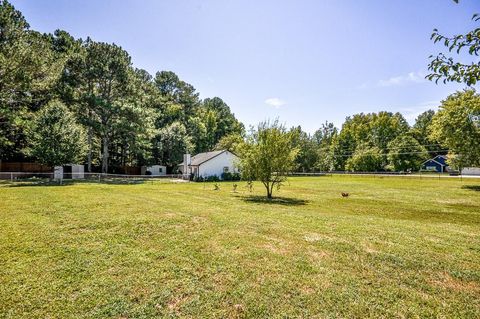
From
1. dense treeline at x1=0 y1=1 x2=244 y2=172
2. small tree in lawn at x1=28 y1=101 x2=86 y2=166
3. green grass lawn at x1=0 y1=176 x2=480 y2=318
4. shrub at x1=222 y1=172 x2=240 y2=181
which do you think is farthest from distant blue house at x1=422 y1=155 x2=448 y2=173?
small tree in lawn at x1=28 y1=101 x2=86 y2=166

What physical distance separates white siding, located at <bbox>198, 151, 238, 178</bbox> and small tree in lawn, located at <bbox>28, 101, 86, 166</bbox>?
17.7 m

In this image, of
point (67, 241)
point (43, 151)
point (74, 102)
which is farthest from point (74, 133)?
point (67, 241)

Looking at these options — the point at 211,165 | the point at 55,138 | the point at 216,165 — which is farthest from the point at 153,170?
the point at 55,138

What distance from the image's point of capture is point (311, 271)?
6125mm

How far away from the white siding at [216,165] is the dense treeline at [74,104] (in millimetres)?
7216

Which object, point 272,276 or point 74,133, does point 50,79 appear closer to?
point 74,133

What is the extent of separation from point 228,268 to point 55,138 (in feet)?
93.8

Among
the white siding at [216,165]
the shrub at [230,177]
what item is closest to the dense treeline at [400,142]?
the shrub at [230,177]

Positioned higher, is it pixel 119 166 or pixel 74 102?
pixel 74 102

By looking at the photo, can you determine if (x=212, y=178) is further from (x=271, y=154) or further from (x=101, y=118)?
(x=271, y=154)

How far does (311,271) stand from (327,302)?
122 centimetres

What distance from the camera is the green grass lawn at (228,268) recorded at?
15.6 ft

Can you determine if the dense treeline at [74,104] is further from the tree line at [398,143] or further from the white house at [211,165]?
the tree line at [398,143]

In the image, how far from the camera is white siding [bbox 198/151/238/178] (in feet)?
141
